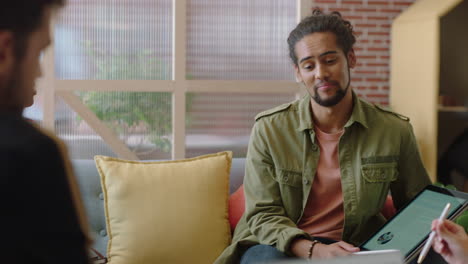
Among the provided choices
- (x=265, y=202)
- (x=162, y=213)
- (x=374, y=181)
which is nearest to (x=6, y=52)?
(x=265, y=202)

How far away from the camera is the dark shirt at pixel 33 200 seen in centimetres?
57

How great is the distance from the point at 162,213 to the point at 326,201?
71cm

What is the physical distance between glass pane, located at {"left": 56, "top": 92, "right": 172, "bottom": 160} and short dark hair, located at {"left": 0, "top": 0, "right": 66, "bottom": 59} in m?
3.19

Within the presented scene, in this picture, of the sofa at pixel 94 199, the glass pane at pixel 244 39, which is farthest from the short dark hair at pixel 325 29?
the glass pane at pixel 244 39

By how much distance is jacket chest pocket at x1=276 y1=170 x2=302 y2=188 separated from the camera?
2236mm

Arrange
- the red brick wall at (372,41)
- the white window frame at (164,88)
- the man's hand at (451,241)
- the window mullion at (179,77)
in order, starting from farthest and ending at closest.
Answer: the red brick wall at (372,41)
the window mullion at (179,77)
the white window frame at (164,88)
the man's hand at (451,241)

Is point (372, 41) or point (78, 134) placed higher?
point (372, 41)

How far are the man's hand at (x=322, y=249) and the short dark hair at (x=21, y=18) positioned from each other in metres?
1.49

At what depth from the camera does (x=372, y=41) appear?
5.37 meters

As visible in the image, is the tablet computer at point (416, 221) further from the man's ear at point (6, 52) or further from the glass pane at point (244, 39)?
the glass pane at point (244, 39)

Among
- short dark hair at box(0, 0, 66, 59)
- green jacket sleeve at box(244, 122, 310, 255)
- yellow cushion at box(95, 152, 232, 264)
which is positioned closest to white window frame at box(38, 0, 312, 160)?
yellow cushion at box(95, 152, 232, 264)

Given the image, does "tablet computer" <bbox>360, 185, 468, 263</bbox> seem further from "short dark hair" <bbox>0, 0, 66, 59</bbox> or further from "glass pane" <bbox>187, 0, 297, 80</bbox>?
"glass pane" <bbox>187, 0, 297, 80</bbox>

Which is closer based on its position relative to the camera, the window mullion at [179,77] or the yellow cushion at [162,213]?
the yellow cushion at [162,213]

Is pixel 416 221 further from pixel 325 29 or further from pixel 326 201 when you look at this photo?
pixel 325 29
